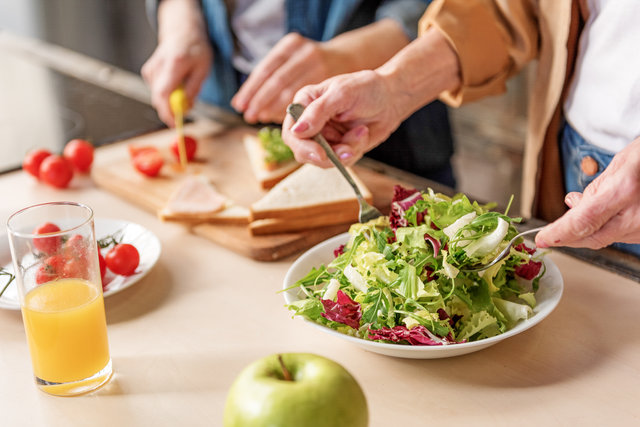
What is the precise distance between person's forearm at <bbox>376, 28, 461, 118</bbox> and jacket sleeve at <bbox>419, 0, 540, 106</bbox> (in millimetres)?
25

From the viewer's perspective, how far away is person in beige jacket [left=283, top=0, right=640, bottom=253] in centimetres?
147

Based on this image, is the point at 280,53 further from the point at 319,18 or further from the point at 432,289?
the point at 432,289

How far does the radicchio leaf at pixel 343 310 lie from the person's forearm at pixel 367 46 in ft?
3.16

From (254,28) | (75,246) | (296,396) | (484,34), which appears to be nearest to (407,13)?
(484,34)

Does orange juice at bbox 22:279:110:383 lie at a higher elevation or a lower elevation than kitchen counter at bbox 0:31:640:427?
higher

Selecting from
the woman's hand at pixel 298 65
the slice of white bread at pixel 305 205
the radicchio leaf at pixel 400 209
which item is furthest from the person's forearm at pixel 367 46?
the radicchio leaf at pixel 400 209

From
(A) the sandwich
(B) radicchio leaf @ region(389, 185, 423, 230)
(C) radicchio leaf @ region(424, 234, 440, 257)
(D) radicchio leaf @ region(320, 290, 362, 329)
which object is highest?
(C) radicchio leaf @ region(424, 234, 440, 257)

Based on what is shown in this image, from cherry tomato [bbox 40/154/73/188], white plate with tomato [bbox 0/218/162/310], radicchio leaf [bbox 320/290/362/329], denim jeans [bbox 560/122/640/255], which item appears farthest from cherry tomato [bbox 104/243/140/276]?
denim jeans [bbox 560/122/640/255]

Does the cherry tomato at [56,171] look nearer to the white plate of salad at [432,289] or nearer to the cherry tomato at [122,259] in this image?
the cherry tomato at [122,259]

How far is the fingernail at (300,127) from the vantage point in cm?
142

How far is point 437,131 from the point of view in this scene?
244 cm

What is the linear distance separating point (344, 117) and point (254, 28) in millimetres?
958

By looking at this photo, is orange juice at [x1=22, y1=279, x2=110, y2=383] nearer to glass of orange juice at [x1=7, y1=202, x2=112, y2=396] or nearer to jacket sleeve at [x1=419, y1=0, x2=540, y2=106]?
glass of orange juice at [x1=7, y1=202, x2=112, y2=396]

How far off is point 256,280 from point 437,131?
120cm
